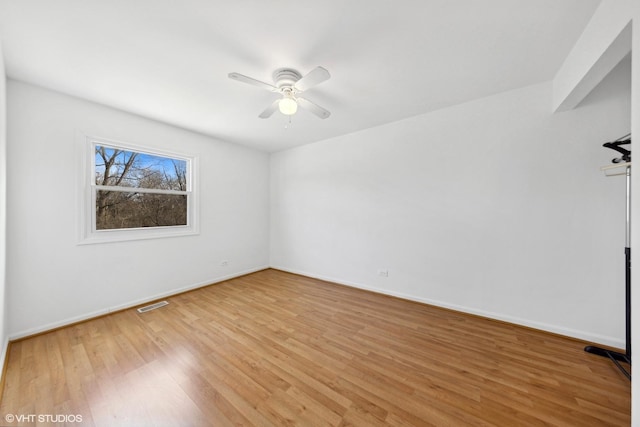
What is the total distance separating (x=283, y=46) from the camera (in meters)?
1.69

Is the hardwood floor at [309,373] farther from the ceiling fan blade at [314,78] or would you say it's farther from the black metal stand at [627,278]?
the ceiling fan blade at [314,78]

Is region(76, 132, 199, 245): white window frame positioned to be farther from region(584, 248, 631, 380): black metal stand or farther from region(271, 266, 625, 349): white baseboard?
region(584, 248, 631, 380): black metal stand

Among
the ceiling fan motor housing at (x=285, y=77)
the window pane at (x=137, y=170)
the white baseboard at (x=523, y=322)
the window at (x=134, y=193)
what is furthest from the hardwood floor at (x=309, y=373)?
the ceiling fan motor housing at (x=285, y=77)

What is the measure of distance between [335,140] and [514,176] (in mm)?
2501

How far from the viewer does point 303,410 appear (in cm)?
138

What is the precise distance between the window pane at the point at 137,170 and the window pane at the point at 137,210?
0.15m

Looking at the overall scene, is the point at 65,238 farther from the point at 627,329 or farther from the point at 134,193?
the point at 627,329

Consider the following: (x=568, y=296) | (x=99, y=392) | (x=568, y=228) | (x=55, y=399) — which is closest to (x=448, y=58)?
(x=568, y=228)

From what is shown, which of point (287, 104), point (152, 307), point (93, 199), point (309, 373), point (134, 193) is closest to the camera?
point (309, 373)

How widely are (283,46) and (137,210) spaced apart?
9.44 feet

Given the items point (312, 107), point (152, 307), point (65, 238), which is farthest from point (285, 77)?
point (152, 307)

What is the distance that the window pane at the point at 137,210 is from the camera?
2697 millimetres

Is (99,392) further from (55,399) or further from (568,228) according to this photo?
(568,228)

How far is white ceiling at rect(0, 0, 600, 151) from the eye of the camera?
1.39 meters
